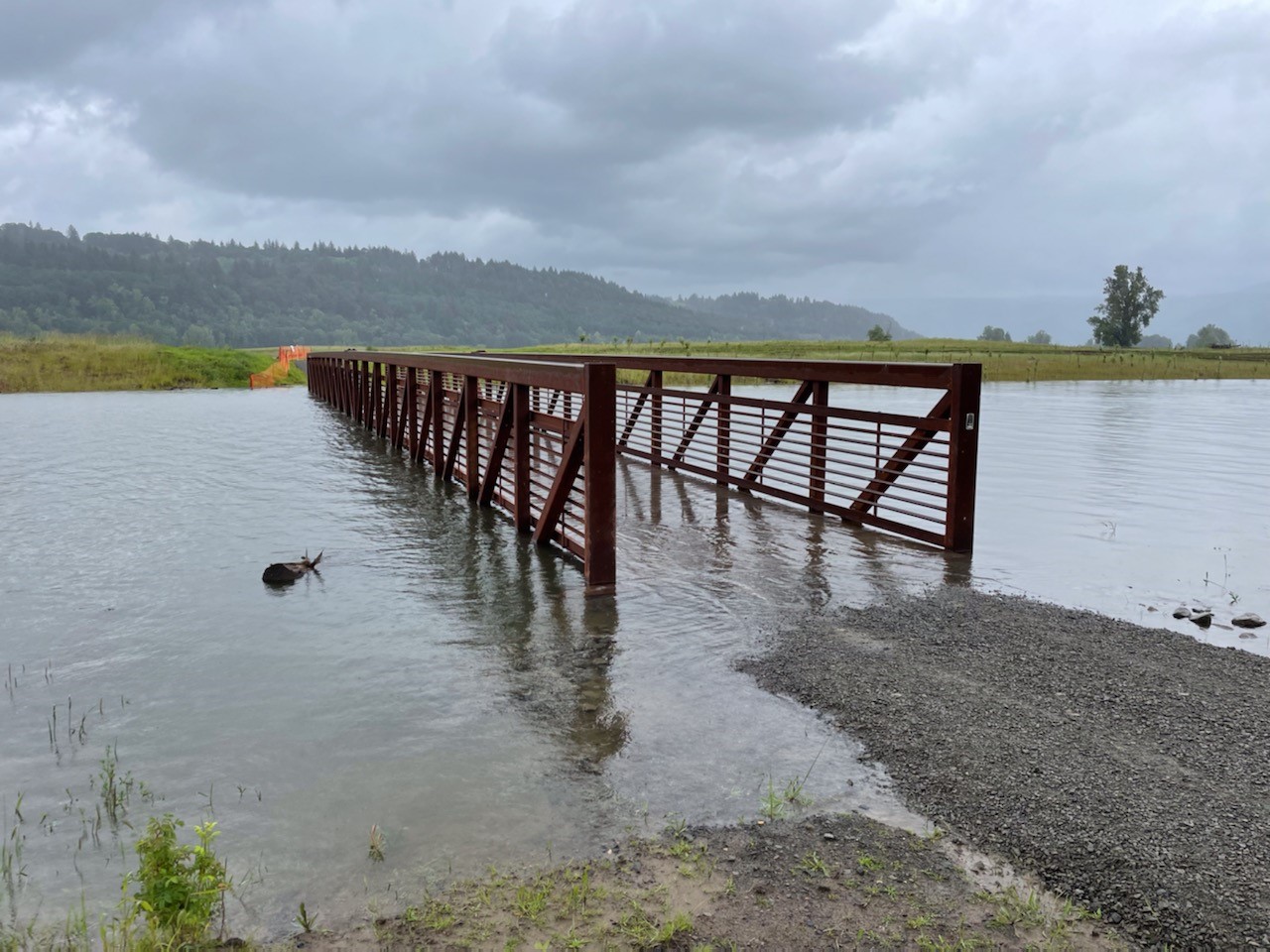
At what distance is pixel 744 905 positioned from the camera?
3287mm

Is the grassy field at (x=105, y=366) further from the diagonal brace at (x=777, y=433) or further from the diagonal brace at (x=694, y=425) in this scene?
the diagonal brace at (x=777, y=433)

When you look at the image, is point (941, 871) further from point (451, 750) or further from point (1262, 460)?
point (1262, 460)

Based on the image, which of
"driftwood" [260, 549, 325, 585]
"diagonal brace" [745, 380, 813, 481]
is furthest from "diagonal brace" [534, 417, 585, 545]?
"diagonal brace" [745, 380, 813, 481]

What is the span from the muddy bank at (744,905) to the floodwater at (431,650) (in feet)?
0.73

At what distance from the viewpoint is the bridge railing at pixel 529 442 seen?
7.53m

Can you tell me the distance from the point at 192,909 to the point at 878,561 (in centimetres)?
674

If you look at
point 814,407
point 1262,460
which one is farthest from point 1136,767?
point 1262,460

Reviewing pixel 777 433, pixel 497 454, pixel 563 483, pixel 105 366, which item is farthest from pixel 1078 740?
pixel 105 366

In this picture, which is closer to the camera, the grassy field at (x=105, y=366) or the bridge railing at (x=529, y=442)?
the bridge railing at (x=529, y=442)

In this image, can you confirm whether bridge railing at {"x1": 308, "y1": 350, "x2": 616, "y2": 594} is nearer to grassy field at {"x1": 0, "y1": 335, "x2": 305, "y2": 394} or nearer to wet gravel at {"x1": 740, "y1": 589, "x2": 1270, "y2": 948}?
wet gravel at {"x1": 740, "y1": 589, "x2": 1270, "y2": 948}

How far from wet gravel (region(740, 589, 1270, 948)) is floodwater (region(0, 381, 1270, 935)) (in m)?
0.32

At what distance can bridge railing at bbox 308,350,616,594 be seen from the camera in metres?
7.53

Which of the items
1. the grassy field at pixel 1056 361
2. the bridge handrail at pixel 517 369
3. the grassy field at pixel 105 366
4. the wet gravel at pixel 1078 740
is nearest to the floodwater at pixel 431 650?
the wet gravel at pixel 1078 740

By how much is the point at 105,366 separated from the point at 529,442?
46.9 m
